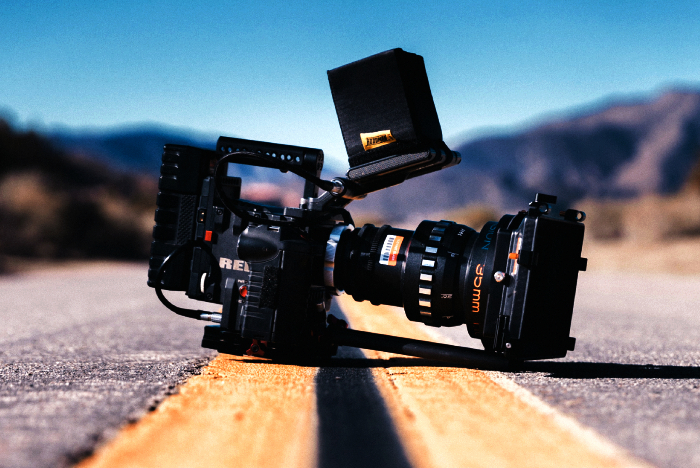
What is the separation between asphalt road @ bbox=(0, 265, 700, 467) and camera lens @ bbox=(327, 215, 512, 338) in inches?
16.7

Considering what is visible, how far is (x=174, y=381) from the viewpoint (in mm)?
2402

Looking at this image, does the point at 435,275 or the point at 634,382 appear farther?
the point at 435,275

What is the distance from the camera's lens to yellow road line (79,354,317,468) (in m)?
1.45

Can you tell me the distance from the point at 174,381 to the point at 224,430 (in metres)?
0.77

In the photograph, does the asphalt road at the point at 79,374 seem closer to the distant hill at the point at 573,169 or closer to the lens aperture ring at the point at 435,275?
the lens aperture ring at the point at 435,275

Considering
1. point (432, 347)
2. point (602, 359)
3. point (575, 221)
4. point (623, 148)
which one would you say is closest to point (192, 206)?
point (432, 347)

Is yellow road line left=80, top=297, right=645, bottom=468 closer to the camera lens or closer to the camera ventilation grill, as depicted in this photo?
the camera lens

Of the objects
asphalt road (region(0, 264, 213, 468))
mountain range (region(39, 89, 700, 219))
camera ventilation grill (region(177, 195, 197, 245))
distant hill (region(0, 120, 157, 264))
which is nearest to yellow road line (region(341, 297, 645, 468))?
asphalt road (region(0, 264, 213, 468))

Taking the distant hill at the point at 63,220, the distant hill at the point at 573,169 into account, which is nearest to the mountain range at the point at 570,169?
the distant hill at the point at 573,169

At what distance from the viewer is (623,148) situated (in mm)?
185250

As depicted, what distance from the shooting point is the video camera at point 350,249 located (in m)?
2.81

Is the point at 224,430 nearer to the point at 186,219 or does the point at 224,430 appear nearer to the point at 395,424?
the point at 395,424

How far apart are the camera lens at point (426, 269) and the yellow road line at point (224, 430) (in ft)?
2.64

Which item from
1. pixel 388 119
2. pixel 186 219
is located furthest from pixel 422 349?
pixel 186 219
